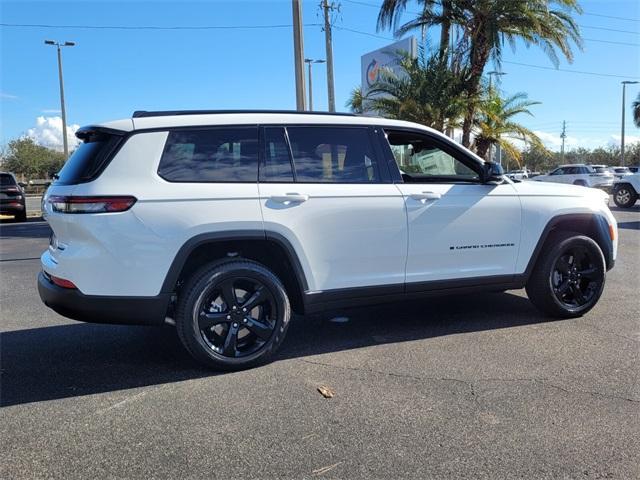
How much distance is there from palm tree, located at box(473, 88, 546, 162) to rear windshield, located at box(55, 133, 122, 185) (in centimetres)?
1371

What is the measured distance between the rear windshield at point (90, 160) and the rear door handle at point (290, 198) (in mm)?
1169

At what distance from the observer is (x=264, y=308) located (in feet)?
13.6

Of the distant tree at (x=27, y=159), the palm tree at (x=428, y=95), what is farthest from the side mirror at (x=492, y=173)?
the distant tree at (x=27, y=159)

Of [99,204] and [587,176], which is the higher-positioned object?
[99,204]

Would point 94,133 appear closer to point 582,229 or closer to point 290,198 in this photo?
point 290,198

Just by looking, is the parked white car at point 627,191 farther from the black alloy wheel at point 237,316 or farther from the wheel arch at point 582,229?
the black alloy wheel at point 237,316

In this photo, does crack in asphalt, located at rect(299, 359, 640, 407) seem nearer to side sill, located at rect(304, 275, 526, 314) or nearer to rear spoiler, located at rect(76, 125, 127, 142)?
side sill, located at rect(304, 275, 526, 314)

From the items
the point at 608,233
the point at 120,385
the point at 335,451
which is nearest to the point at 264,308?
the point at 120,385

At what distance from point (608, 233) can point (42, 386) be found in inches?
201

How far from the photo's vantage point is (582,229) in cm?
534

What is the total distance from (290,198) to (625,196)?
61.2 feet

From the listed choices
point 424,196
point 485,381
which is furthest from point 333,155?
point 485,381

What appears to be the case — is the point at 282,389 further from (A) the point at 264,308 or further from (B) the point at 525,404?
(B) the point at 525,404

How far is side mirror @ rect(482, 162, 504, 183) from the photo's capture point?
475 centimetres
